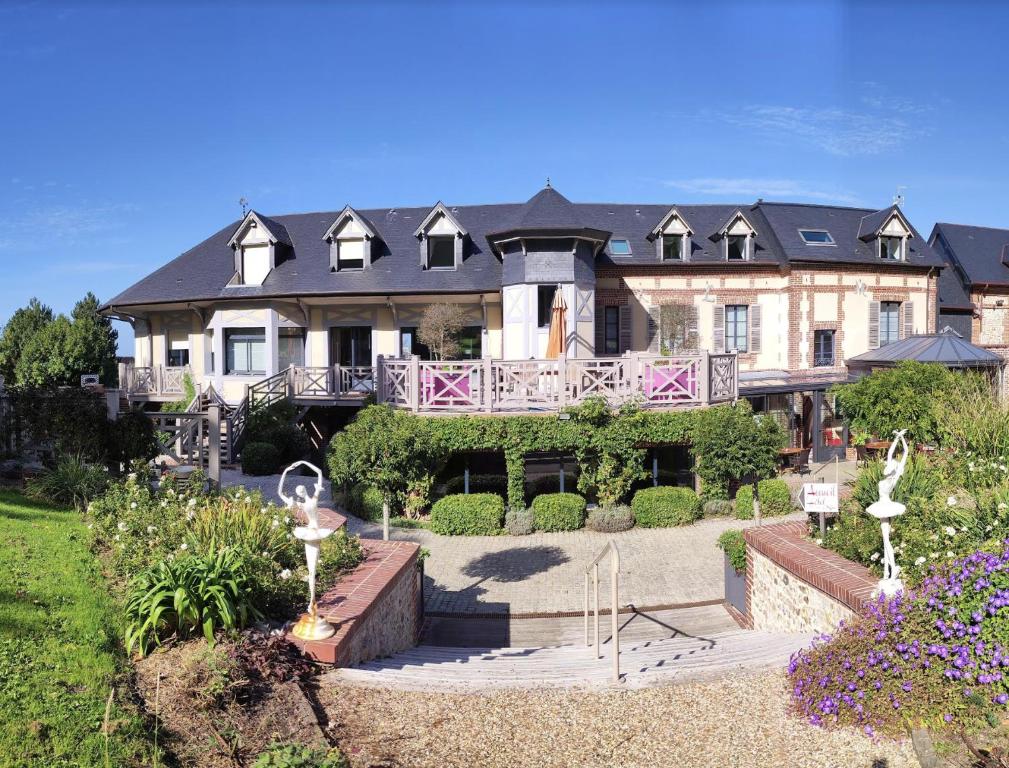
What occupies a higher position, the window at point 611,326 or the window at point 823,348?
the window at point 611,326

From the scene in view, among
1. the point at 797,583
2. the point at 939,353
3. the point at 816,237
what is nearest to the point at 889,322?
the point at 816,237

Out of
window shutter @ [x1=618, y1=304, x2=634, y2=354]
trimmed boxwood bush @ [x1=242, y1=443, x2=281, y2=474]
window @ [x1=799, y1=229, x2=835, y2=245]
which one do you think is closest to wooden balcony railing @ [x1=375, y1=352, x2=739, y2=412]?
trimmed boxwood bush @ [x1=242, y1=443, x2=281, y2=474]

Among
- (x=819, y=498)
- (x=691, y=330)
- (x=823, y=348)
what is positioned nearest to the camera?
(x=819, y=498)

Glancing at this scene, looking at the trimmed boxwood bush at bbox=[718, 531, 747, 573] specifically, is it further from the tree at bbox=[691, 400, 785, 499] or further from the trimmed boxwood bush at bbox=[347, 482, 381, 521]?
the trimmed boxwood bush at bbox=[347, 482, 381, 521]

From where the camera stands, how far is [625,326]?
25.3 metres

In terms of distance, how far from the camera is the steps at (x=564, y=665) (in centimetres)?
588

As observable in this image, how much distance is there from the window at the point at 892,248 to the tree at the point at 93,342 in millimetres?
33229

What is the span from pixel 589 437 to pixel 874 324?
1671 cm

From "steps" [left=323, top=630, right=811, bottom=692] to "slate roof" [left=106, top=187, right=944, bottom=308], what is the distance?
16.4m

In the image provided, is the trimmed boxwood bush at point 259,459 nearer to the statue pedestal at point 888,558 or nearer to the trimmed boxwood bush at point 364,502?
the trimmed boxwood bush at point 364,502

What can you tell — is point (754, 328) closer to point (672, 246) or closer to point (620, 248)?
point (672, 246)

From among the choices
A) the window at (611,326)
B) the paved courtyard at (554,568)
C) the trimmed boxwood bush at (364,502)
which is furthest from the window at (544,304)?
the paved courtyard at (554,568)

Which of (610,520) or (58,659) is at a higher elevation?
(58,659)

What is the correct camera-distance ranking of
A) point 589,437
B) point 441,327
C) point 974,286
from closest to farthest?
point 589,437, point 441,327, point 974,286
